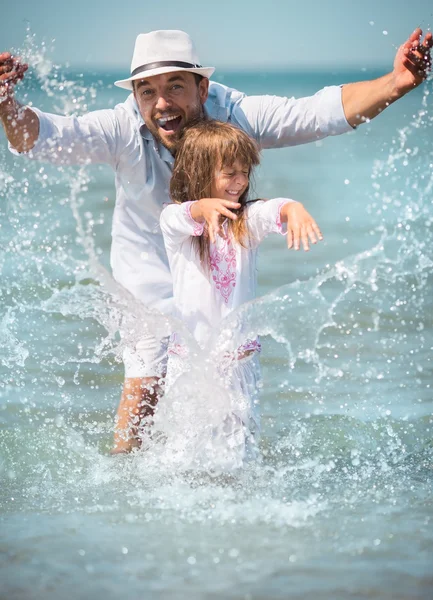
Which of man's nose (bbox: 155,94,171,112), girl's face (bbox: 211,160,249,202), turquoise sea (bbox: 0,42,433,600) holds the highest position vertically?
man's nose (bbox: 155,94,171,112)

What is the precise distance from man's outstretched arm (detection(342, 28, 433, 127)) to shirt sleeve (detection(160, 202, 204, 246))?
3.18 ft

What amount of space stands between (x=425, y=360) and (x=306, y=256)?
3.28 metres

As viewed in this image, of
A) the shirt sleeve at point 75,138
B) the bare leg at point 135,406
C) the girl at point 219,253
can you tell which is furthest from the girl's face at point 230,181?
the bare leg at point 135,406

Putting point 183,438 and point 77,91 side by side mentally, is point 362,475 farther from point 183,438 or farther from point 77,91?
point 77,91

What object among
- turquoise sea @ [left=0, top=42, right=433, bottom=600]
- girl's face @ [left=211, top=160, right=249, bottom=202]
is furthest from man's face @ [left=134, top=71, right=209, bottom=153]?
girl's face @ [left=211, top=160, right=249, bottom=202]

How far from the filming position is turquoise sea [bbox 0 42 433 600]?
3420 mm

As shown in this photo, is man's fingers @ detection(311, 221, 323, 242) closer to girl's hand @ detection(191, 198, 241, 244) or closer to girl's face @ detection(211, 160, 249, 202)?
girl's hand @ detection(191, 198, 241, 244)

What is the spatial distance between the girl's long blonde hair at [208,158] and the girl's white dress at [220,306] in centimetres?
4

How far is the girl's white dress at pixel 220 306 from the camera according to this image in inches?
165

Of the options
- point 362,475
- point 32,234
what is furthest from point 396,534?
point 32,234

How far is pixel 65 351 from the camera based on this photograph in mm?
6656

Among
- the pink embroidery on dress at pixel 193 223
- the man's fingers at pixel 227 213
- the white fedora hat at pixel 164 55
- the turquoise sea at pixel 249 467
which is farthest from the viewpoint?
the white fedora hat at pixel 164 55

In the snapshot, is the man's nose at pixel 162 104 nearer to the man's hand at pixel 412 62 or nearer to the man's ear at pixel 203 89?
the man's ear at pixel 203 89

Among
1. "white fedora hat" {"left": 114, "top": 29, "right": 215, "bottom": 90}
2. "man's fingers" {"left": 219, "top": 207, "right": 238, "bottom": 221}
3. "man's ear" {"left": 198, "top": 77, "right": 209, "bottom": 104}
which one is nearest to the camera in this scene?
"man's fingers" {"left": 219, "top": 207, "right": 238, "bottom": 221}
